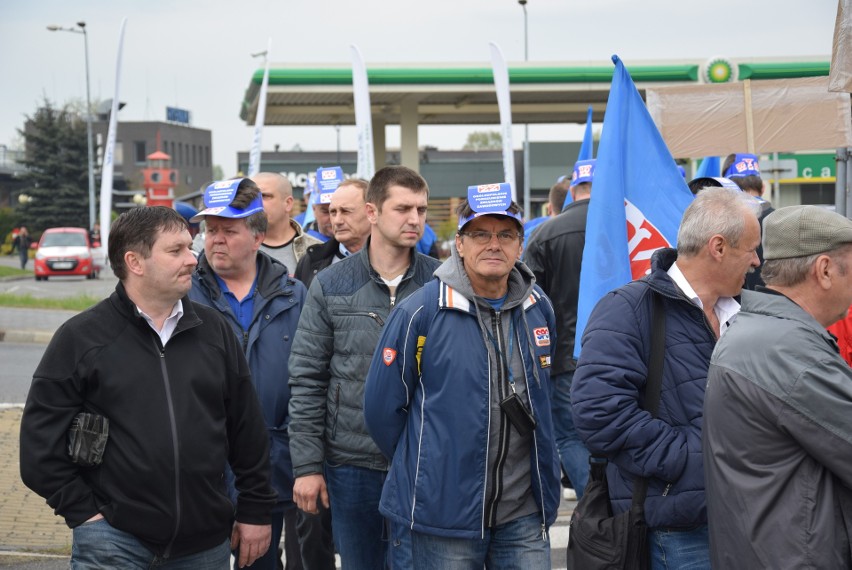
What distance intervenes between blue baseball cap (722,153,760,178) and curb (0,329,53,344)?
1287 centimetres

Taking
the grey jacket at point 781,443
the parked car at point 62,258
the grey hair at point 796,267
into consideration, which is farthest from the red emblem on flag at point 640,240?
the parked car at point 62,258

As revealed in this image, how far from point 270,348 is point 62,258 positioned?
33.1m

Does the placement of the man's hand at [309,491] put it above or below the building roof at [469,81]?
below

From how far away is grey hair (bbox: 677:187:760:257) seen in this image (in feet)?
12.6

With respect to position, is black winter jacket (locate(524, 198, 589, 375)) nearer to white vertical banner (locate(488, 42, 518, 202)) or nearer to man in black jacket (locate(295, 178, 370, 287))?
man in black jacket (locate(295, 178, 370, 287))

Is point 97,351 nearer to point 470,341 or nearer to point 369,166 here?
point 470,341

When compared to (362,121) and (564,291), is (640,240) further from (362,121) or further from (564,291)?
(362,121)

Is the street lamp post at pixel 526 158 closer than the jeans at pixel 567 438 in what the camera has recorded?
No

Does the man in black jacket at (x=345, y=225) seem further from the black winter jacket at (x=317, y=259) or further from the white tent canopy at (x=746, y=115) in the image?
the white tent canopy at (x=746, y=115)

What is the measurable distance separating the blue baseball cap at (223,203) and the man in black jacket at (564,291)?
9.70ft

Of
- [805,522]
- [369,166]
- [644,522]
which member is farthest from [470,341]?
[369,166]

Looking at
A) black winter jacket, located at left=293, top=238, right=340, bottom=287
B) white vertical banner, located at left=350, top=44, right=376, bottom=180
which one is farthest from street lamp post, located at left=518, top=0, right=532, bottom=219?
black winter jacket, located at left=293, top=238, right=340, bottom=287

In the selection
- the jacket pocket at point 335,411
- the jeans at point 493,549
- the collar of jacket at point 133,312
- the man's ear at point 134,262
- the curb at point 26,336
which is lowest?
the curb at point 26,336

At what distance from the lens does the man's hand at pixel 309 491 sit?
4.79 meters
